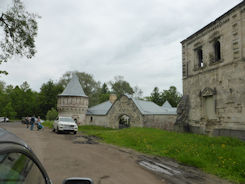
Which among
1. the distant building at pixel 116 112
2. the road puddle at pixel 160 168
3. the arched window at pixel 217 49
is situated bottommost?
the road puddle at pixel 160 168

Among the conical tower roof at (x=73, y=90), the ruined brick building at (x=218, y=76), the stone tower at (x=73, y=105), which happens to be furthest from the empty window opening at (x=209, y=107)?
the conical tower roof at (x=73, y=90)

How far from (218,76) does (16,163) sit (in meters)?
15.6

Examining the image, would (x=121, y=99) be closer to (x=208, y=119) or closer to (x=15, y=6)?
(x=208, y=119)

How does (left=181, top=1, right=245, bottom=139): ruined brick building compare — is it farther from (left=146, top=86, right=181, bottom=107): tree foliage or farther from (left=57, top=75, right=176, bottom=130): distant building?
(left=146, top=86, right=181, bottom=107): tree foliage

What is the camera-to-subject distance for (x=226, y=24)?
13805mm

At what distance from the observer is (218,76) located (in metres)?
14.2

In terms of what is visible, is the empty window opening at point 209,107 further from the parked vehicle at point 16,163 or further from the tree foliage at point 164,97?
the tree foliage at point 164,97

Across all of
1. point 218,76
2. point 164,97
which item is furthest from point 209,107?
point 164,97

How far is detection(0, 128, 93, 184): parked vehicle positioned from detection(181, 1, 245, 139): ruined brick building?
44.7 ft

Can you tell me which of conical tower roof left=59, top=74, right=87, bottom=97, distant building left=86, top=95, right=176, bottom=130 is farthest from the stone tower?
distant building left=86, top=95, right=176, bottom=130

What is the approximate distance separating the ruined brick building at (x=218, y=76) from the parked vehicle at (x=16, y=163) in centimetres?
1362

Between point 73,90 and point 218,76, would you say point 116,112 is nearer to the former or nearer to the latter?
point 73,90

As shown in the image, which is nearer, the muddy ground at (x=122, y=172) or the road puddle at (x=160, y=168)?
the muddy ground at (x=122, y=172)

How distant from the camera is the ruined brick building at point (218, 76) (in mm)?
12492
